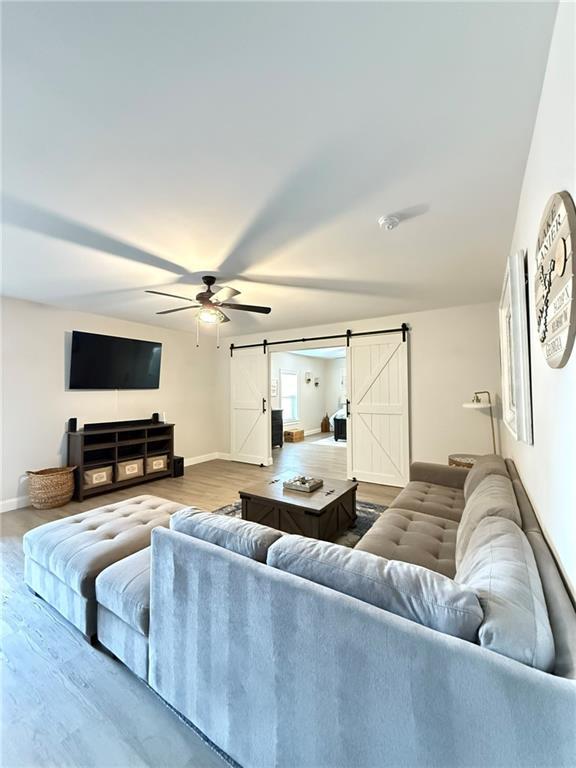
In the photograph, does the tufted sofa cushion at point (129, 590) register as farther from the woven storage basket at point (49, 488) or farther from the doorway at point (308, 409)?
the doorway at point (308, 409)

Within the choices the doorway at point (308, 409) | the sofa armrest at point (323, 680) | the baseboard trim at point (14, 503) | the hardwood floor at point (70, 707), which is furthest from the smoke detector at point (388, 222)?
the baseboard trim at point (14, 503)

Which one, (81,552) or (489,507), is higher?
(489,507)

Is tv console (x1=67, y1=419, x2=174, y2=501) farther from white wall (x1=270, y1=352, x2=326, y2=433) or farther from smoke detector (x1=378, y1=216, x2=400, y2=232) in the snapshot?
smoke detector (x1=378, y1=216, x2=400, y2=232)

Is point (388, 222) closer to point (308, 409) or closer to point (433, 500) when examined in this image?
point (433, 500)

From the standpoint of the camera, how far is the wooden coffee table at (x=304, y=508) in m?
2.64

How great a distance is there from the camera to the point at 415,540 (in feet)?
6.32

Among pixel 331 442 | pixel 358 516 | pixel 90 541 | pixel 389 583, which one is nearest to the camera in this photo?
pixel 389 583

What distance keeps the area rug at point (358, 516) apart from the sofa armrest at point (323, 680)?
5.88ft

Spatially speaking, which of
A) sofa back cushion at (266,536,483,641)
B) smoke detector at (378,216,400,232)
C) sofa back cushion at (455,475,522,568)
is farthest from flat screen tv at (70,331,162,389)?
sofa back cushion at (455,475,522,568)

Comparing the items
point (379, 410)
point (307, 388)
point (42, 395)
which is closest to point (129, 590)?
point (42, 395)

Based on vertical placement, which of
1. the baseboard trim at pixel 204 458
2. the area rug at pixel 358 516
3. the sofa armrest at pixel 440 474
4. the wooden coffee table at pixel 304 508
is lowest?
the area rug at pixel 358 516

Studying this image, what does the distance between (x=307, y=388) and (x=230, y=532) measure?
8.78 meters

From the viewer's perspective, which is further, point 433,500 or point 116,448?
point 116,448

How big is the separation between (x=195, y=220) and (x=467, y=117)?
1.58 meters
